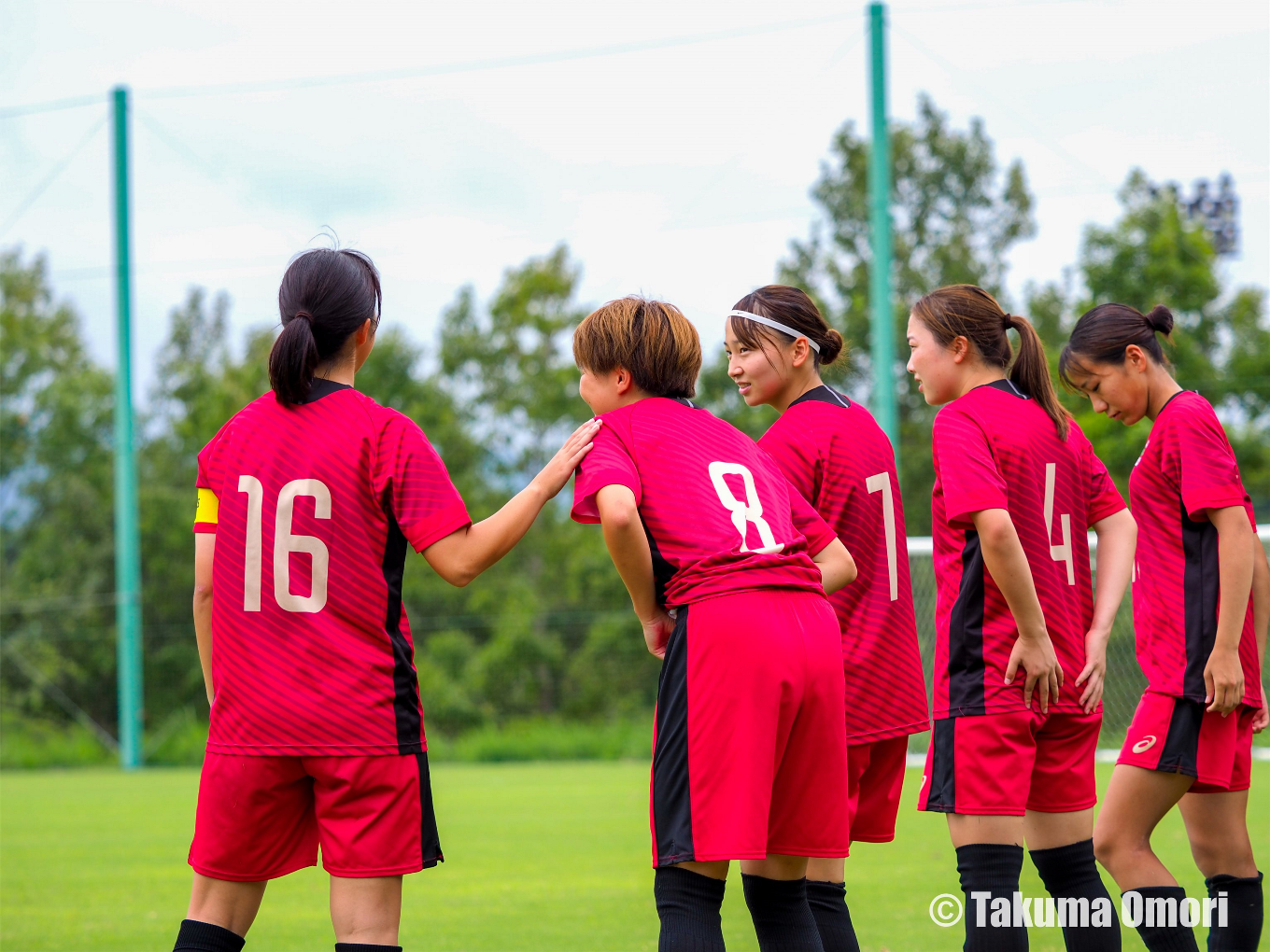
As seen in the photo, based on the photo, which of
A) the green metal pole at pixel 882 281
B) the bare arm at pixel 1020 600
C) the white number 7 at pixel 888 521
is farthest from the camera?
the green metal pole at pixel 882 281

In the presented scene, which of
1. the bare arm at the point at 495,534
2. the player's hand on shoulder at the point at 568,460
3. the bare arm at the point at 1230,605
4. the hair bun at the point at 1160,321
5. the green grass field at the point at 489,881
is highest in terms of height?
the hair bun at the point at 1160,321

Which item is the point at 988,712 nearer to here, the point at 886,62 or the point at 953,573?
the point at 953,573

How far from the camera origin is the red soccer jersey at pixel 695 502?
257 cm

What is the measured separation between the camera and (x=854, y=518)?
10.4ft

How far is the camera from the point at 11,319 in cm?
2347

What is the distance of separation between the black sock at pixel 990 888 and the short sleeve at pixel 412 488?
132 centimetres

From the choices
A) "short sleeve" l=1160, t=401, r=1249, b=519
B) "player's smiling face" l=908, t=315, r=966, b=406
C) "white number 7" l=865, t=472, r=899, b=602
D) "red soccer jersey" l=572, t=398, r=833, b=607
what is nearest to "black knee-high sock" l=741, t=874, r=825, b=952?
Result: "red soccer jersey" l=572, t=398, r=833, b=607

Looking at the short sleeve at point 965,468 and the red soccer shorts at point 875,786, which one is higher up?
the short sleeve at point 965,468

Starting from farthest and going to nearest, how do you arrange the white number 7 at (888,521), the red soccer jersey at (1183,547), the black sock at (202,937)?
the red soccer jersey at (1183,547)
the white number 7 at (888,521)
the black sock at (202,937)

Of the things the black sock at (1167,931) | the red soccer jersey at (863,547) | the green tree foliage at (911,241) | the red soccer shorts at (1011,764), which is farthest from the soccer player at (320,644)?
the green tree foliage at (911,241)

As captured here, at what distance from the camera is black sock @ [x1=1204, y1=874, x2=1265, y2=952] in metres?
3.33

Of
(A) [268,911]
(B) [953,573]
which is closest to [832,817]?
(B) [953,573]

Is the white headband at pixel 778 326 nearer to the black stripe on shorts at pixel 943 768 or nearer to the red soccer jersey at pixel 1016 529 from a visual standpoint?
the red soccer jersey at pixel 1016 529

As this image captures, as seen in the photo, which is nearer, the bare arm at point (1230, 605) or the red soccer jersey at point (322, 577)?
the red soccer jersey at point (322, 577)
